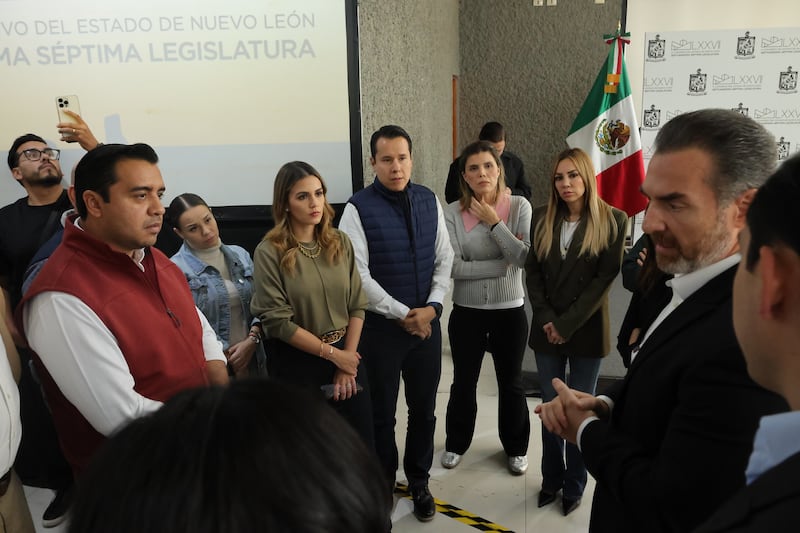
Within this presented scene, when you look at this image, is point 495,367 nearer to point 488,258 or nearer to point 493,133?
point 488,258

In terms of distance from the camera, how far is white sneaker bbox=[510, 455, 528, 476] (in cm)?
254

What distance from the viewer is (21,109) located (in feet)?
9.34

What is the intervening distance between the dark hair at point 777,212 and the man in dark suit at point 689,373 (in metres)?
0.27

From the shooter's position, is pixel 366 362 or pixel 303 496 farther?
pixel 366 362

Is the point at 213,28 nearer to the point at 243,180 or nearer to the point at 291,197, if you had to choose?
the point at 243,180

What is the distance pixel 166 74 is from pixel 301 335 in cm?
175

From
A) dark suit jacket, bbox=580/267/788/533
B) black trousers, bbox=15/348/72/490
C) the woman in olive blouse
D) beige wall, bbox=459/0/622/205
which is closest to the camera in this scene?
dark suit jacket, bbox=580/267/788/533

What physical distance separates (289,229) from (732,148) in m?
1.49

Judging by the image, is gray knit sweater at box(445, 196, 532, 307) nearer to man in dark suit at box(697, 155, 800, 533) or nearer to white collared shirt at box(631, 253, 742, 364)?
white collared shirt at box(631, 253, 742, 364)

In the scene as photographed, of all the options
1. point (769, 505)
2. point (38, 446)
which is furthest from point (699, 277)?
point (38, 446)

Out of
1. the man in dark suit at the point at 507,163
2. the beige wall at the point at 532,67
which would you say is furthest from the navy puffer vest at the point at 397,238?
the beige wall at the point at 532,67

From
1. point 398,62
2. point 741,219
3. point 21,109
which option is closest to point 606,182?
point 398,62

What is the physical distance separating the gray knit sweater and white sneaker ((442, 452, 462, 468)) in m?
0.79

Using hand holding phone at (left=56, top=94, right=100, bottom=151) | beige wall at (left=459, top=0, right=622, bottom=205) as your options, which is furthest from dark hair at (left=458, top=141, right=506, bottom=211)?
beige wall at (left=459, top=0, right=622, bottom=205)
